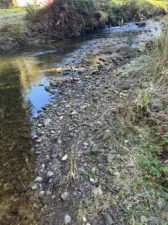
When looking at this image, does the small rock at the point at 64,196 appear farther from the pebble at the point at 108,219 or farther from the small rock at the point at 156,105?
the small rock at the point at 156,105

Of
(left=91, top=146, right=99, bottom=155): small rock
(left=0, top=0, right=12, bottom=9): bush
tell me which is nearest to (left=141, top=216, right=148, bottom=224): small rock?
(left=91, top=146, right=99, bottom=155): small rock

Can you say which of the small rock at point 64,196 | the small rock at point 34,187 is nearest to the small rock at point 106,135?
the small rock at point 64,196

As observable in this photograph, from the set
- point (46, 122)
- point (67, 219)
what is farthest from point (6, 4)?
point (67, 219)

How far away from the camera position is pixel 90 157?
8.51ft

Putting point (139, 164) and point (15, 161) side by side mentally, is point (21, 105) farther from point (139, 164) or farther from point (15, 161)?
point (139, 164)

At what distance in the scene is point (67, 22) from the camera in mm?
9914

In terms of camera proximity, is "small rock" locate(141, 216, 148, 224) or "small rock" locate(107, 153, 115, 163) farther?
"small rock" locate(107, 153, 115, 163)

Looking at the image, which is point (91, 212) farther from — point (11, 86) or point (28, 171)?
point (11, 86)

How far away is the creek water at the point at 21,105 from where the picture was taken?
7.31 ft

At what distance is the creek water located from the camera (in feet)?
7.31

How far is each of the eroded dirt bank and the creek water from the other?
0.58 ft

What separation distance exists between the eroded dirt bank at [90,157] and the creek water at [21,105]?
0.58 feet

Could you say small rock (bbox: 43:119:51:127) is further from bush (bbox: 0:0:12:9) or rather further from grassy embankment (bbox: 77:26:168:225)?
bush (bbox: 0:0:12:9)

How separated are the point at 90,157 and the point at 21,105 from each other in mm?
2151
